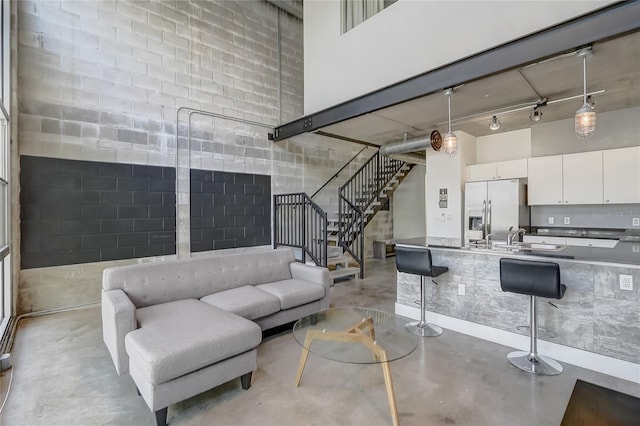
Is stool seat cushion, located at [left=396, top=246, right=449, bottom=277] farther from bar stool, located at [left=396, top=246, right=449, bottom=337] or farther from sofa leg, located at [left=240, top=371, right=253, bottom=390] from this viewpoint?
sofa leg, located at [left=240, top=371, right=253, bottom=390]

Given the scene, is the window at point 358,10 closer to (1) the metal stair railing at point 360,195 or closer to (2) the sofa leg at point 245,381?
(1) the metal stair railing at point 360,195

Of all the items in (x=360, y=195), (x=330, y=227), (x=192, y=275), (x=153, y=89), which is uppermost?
(x=153, y=89)

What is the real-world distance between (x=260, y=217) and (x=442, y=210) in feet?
11.8

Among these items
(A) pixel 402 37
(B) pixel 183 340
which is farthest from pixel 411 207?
(B) pixel 183 340

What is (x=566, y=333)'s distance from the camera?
9.01ft

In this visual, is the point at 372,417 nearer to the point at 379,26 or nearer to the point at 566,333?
the point at 566,333

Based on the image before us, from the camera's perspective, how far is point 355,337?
2.14m

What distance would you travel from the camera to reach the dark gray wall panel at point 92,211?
399 centimetres

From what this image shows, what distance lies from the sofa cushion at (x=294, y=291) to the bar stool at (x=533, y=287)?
75.7 inches

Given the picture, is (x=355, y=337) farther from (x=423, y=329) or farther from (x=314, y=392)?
(x=423, y=329)

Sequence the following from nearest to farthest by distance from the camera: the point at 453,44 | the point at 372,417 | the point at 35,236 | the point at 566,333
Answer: the point at 372,417 < the point at 566,333 < the point at 453,44 < the point at 35,236

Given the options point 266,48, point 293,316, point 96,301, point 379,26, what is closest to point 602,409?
point 293,316

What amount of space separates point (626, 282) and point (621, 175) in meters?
2.84

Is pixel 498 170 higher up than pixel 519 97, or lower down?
lower down
